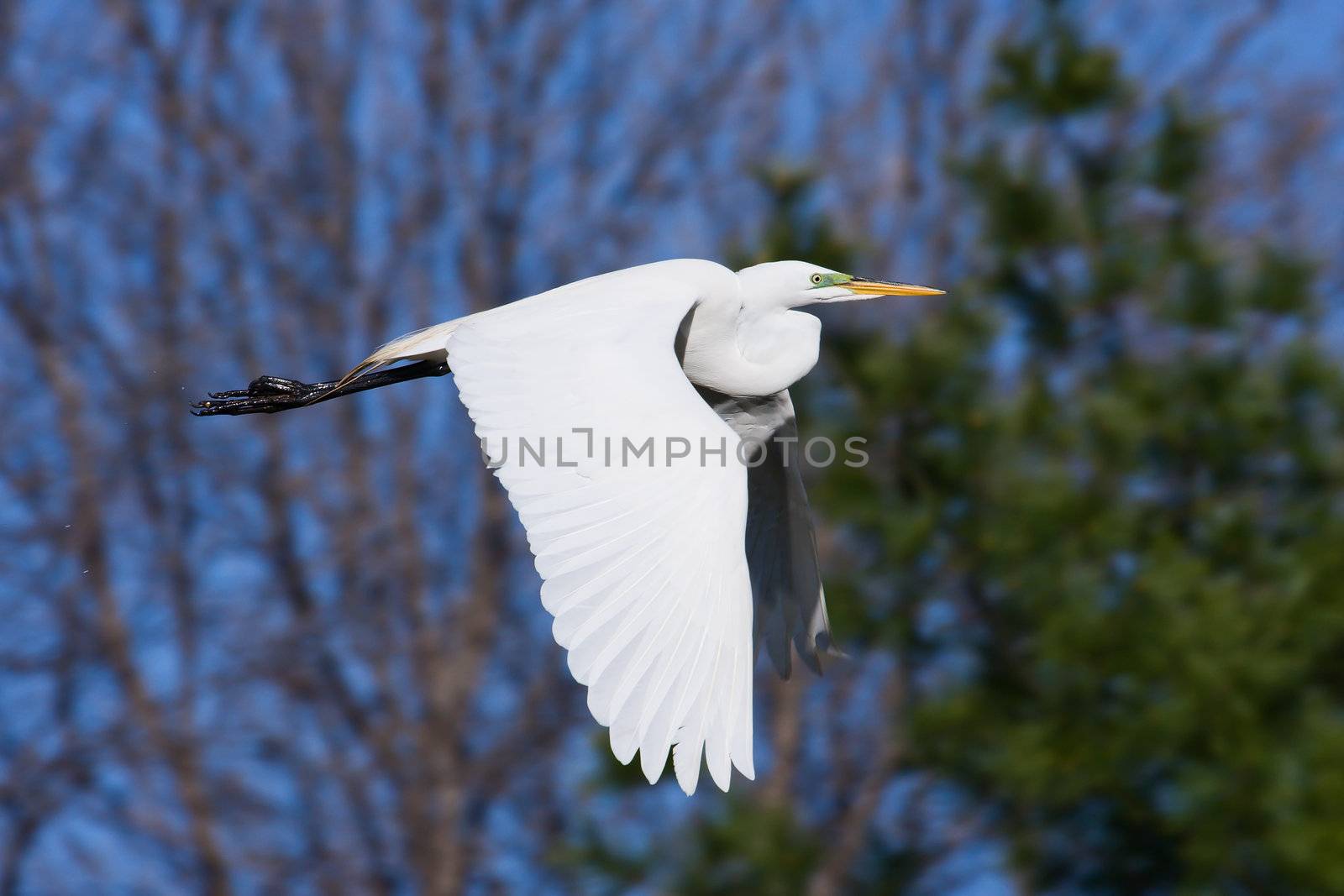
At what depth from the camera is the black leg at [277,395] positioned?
160 inches

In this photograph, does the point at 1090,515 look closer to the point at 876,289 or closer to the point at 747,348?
the point at 876,289

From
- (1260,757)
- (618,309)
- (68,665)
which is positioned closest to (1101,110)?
(1260,757)

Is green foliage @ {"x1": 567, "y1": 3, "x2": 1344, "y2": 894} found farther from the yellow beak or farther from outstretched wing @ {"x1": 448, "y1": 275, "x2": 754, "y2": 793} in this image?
outstretched wing @ {"x1": 448, "y1": 275, "x2": 754, "y2": 793}

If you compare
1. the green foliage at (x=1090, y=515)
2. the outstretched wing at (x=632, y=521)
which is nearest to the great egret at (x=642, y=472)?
the outstretched wing at (x=632, y=521)

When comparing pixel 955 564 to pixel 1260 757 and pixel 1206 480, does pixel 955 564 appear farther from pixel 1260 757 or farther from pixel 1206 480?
pixel 1260 757

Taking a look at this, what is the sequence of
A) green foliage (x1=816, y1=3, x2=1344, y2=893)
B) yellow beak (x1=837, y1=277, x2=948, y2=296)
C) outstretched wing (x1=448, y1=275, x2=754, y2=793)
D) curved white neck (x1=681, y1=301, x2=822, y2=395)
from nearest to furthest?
outstretched wing (x1=448, y1=275, x2=754, y2=793) < curved white neck (x1=681, y1=301, x2=822, y2=395) < yellow beak (x1=837, y1=277, x2=948, y2=296) < green foliage (x1=816, y1=3, x2=1344, y2=893)

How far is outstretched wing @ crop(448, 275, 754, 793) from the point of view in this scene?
2.57 meters

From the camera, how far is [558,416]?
2.94 meters

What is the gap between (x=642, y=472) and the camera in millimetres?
2824

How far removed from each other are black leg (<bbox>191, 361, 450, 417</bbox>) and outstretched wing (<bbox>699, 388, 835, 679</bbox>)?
75 centimetres

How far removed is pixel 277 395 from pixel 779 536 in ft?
4.31

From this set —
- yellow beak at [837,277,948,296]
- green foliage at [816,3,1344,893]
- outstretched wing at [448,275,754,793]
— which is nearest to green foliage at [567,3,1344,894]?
green foliage at [816,3,1344,893]

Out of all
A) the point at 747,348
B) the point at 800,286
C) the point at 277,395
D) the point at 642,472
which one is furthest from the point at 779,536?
the point at 277,395

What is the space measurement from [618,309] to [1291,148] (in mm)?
7132
